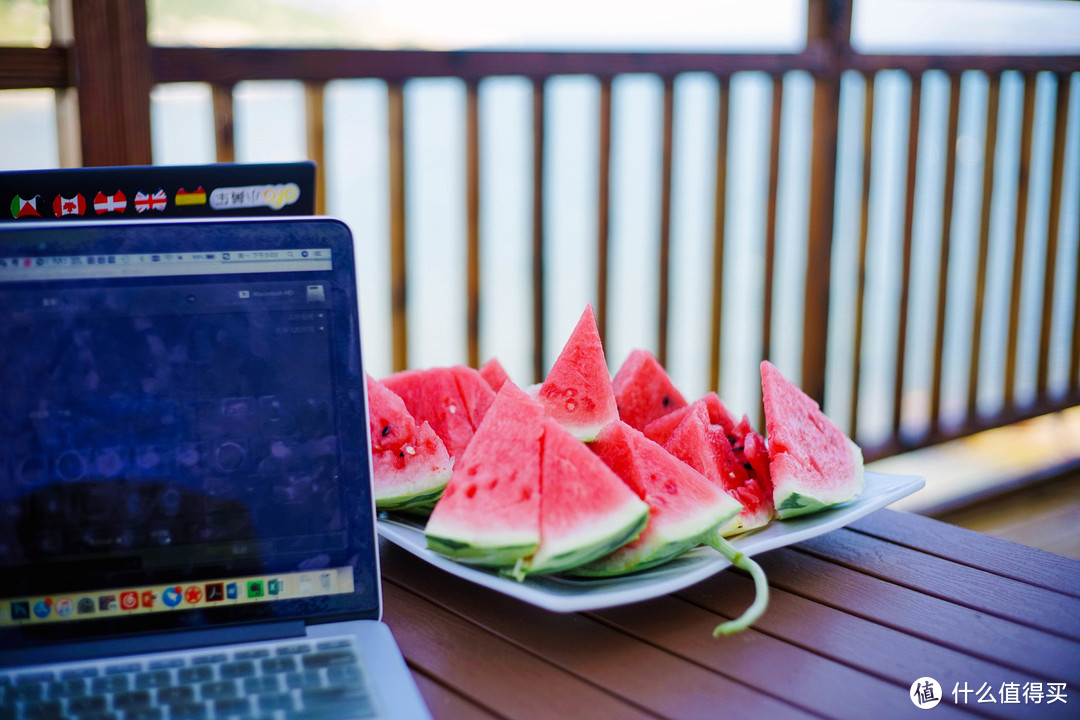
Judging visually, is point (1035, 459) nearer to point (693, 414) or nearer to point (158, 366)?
point (693, 414)

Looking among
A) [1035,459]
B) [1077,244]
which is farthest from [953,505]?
[1077,244]

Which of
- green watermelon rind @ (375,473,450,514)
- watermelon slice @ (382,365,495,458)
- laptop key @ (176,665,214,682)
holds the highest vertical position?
watermelon slice @ (382,365,495,458)

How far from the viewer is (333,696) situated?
695 millimetres

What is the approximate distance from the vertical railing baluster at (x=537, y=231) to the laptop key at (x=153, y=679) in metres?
1.83

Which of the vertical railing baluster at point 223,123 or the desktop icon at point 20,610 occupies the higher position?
the vertical railing baluster at point 223,123

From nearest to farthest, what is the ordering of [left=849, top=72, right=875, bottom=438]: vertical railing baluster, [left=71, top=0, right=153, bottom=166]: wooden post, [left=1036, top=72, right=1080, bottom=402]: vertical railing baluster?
[left=71, top=0, right=153, bottom=166]: wooden post
[left=849, top=72, right=875, bottom=438]: vertical railing baluster
[left=1036, top=72, right=1080, bottom=402]: vertical railing baluster

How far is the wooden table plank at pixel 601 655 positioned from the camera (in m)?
0.74

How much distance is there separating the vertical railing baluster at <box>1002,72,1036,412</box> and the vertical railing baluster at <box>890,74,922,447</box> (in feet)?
1.80

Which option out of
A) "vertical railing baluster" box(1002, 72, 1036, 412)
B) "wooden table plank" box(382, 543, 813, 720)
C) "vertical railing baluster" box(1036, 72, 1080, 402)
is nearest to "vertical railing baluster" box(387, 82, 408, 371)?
"wooden table plank" box(382, 543, 813, 720)

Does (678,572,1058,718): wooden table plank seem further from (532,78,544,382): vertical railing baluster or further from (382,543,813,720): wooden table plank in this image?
(532,78,544,382): vertical railing baluster

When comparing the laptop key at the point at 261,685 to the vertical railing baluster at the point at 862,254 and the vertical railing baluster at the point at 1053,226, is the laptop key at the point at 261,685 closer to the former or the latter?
the vertical railing baluster at the point at 862,254

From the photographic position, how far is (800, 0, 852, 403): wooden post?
2721 mm

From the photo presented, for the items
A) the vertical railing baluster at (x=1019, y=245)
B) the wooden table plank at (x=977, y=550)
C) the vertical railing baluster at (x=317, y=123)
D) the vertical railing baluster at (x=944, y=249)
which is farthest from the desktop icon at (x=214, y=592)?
the vertical railing baluster at (x=1019, y=245)

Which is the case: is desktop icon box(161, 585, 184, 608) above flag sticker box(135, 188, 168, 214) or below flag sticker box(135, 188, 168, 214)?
below
